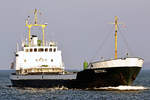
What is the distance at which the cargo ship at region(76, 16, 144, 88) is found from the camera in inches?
2221

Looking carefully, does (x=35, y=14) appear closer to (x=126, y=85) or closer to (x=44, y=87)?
(x=44, y=87)

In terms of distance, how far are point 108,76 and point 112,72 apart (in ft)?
2.65

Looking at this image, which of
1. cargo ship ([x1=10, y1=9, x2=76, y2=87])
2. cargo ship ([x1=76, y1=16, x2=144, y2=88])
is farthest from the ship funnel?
cargo ship ([x1=76, y1=16, x2=144, y2=88])

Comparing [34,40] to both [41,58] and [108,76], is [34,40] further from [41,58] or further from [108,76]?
[108,76]

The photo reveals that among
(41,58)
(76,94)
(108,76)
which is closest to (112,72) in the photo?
(108,76)

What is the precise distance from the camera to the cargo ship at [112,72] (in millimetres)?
56406

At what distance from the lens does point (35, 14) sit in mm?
68750

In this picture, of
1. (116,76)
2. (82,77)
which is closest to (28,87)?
(82,77)

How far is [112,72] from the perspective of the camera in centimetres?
5659

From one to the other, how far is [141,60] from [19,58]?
17991 millimetres

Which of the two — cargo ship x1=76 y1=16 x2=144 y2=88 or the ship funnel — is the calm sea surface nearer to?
cargo ship x1=76 y1=16 x2=144 y2=88

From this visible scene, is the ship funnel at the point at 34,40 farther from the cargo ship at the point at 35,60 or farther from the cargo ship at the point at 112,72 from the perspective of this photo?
the cargo ship at the point at 112,72

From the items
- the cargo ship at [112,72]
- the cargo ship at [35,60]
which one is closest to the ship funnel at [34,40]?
the cargo ship at [35,60]

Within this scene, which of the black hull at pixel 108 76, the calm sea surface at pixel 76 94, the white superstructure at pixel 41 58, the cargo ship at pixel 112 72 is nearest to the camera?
the calm sea surface at pixel 76 94
